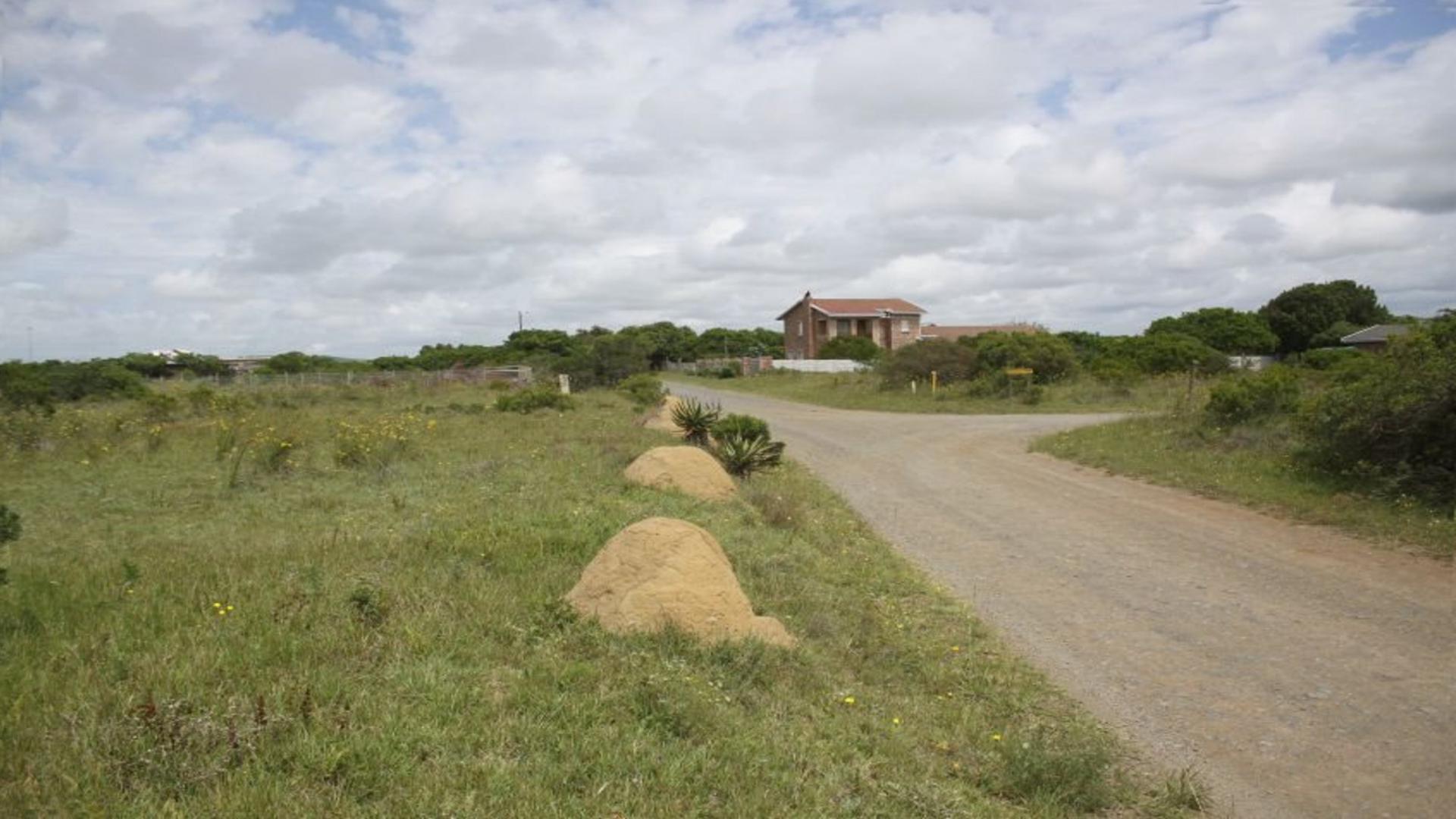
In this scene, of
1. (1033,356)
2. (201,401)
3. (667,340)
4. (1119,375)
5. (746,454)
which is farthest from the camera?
(667,340)

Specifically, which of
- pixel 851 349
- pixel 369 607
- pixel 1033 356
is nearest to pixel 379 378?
pixel 1033 356

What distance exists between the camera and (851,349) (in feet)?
206

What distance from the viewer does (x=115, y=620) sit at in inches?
205

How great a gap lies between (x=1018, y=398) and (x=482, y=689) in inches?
1020

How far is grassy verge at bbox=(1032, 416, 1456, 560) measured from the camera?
9.44m

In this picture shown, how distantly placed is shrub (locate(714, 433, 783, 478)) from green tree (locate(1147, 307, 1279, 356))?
47.8 meters

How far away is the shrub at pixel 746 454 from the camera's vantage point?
44.8ft

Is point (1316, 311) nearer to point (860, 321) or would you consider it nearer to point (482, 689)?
point (860, 321)

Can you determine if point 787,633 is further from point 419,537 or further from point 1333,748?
point 419,537

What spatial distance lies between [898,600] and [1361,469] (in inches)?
Answer: 290

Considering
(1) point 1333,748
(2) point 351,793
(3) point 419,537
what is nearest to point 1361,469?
(1) point 1333,748

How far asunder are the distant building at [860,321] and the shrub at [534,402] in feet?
142

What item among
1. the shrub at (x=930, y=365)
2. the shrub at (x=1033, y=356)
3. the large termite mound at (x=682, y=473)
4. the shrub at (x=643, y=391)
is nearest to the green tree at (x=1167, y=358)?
the shrub at (x=1033, y=356)

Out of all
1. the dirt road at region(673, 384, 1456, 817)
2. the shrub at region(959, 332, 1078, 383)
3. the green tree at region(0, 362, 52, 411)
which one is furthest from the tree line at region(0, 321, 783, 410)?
the dirt road at region(673, 384, 1456, 817)
